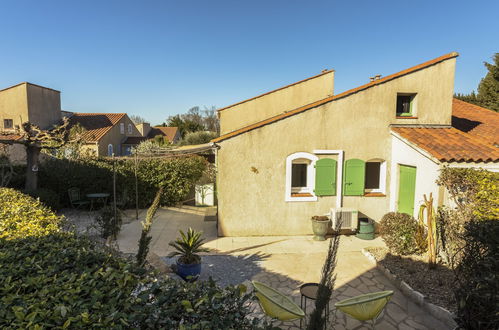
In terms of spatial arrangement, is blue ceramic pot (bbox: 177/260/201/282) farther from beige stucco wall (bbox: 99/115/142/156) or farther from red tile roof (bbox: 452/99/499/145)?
beige stucco wall (bbox: 99/115/142/156)

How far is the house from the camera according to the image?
1062 cm

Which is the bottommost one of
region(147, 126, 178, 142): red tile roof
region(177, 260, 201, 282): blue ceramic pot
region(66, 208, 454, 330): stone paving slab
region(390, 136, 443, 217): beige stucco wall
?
region(66, 208, 454, 330): stone paving slab

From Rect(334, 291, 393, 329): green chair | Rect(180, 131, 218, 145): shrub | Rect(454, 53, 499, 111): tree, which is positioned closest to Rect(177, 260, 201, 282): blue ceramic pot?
Rect(334, 291, 393, 329): green chair

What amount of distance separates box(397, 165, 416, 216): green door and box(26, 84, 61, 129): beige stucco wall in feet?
107

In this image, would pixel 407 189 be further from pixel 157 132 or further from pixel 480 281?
pixel 157 132

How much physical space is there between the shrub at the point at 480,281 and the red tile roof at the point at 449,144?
3.93m

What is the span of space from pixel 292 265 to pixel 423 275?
Result: 11.5ft

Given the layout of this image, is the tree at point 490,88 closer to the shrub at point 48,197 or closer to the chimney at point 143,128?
the shrub at point 48,197

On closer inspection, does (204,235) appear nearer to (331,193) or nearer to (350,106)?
(331,193)

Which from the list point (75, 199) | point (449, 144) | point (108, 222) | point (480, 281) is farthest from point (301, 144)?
point (75, 199)

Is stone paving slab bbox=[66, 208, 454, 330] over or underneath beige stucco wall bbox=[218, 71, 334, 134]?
underneath

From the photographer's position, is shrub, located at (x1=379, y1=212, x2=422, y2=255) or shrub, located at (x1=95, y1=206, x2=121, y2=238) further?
shrub, located at (x1=95, y1=206, x2=121, y2=238)

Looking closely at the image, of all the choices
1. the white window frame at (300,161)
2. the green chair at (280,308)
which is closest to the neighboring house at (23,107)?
the white window frame at (300,161)

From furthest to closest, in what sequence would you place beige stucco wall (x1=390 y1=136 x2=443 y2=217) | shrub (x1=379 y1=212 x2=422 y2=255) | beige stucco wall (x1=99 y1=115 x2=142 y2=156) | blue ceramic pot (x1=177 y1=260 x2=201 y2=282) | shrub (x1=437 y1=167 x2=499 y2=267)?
beige stucco wall (x1=99 y1=115 x2=142 y2=156) → beige stucco wall (x1=390 y1=136 x2=443 y2=217) → shrub (x1=379 y1=212 x2=422 y2=255) → blue ceramic pot (x1=177 y1=260 x2=201 y2=282) → shrub (x1=437 y1=167 x2=499 y2=267)
